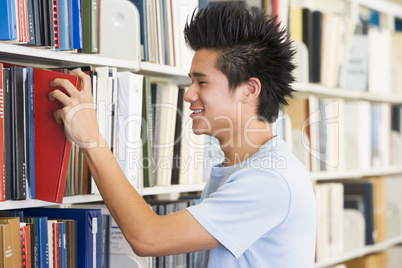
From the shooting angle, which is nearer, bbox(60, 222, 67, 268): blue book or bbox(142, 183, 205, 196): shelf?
bbox(60, 222, 67, 268): blue book

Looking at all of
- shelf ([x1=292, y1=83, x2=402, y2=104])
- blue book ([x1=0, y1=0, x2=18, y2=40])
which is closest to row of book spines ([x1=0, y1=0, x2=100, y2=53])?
blue book ([x1=0, y1=0, x2=18, y2=40])

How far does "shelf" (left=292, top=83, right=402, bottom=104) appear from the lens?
86.7 inches

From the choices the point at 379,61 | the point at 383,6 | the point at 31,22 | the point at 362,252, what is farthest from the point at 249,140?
the point at 383,6

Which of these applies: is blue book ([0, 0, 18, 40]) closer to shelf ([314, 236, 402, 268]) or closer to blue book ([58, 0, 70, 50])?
blue book ([58, 0, 70, 50])

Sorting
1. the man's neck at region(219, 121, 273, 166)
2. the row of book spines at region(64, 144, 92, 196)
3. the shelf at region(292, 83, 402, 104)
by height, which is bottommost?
the row of book spines at region(64, 144, 92, 196)

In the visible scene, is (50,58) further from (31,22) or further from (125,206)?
(125,206)

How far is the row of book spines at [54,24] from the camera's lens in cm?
112

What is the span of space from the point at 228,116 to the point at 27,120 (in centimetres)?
43

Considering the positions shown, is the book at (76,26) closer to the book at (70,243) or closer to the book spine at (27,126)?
the book spine at (27,126)

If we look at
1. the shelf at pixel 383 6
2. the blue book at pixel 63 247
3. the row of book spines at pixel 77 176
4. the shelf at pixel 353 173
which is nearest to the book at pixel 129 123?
the row of book spines at pixel 77 176

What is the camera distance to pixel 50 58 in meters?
1.25

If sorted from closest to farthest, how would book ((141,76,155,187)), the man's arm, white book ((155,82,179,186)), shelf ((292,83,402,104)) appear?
the man's arm → book ((141,76,155,187)) → white book ((155,82,179,186)) → shelf ((292,83,402,104))

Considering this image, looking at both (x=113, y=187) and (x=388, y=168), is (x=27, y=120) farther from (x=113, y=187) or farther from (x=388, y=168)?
(x=388, y=168)

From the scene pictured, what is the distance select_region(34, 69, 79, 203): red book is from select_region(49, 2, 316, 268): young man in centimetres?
3
